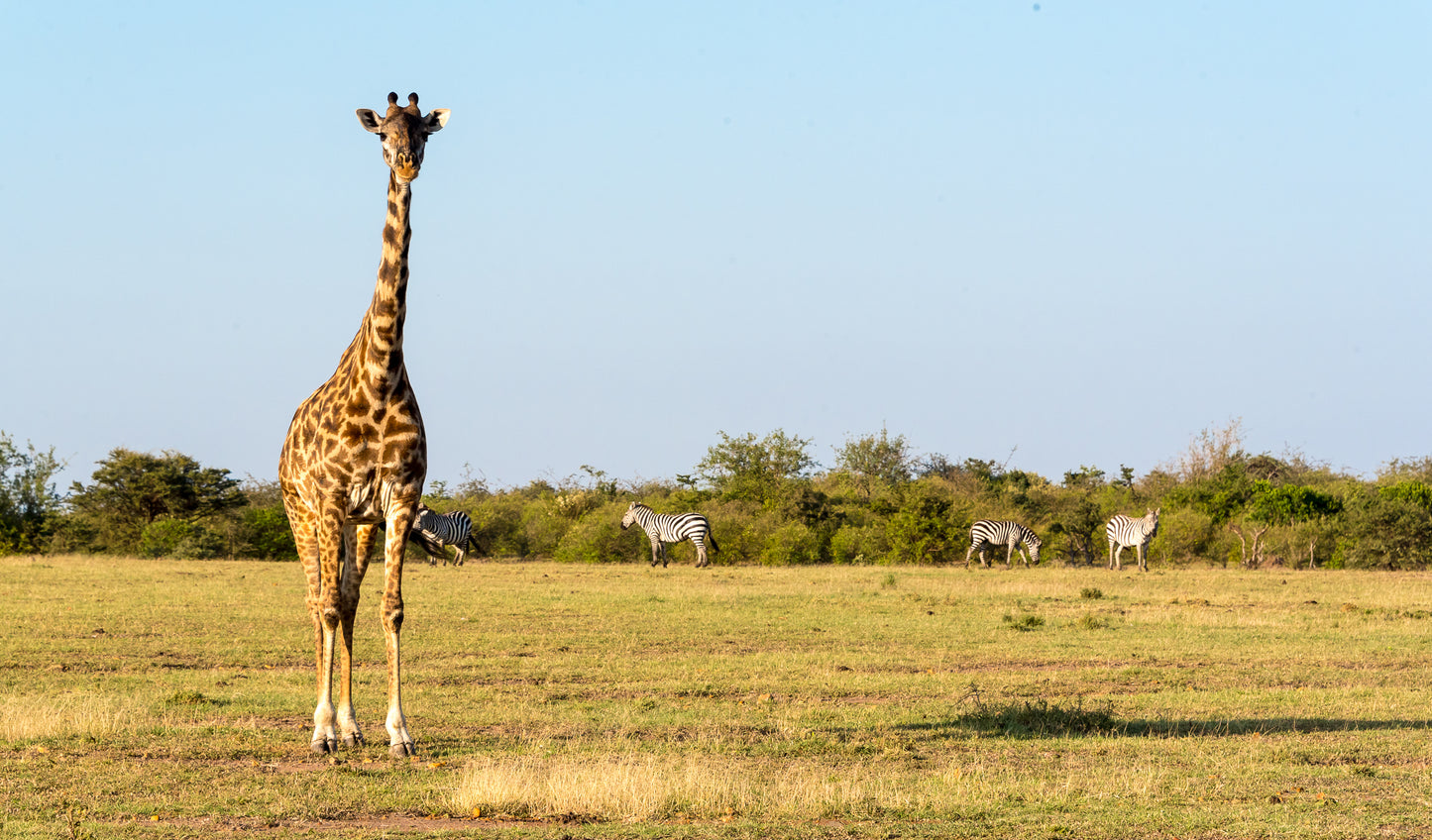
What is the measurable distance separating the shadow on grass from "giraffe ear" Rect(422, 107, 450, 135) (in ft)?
18.0

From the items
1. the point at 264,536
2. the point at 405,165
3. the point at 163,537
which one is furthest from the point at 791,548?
the point at 405,165

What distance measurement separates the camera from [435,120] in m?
8.98

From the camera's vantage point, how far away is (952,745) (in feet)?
31.0

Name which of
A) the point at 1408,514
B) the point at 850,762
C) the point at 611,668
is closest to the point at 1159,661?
the point at 611,668

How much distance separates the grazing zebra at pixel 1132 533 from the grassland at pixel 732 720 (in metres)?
13.3

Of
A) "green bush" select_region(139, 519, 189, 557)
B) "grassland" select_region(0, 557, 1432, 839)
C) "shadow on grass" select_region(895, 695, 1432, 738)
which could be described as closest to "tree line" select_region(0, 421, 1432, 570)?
"green bush" select_region(139, 519, 189, 557)

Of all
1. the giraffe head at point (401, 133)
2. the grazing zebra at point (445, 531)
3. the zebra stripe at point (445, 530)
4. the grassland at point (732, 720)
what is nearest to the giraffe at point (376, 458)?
the giraffe head at point (401, 133)

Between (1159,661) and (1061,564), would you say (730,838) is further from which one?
(1061,564)

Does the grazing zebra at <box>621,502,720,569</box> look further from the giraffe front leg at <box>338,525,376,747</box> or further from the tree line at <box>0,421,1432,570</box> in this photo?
the giraffe front leg at <box>338,525,376,747</box>

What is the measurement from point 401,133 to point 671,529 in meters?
28.6

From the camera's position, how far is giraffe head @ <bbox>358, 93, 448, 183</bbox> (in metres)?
8.69

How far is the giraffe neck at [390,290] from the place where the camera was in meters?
9.01

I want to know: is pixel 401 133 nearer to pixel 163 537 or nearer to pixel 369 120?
pixel 369 120

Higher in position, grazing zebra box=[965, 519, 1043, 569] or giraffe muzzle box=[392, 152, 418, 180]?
giraffe muzzle box=[392, 152, 418, 180]
